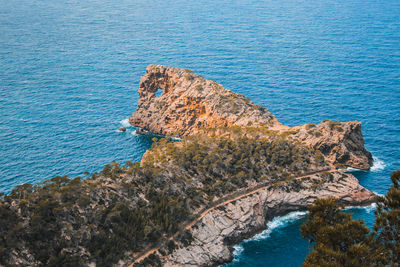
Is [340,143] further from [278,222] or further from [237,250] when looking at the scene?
[237,250]

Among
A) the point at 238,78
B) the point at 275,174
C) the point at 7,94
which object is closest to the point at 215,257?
the point at 275,174

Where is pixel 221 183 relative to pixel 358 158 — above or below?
below

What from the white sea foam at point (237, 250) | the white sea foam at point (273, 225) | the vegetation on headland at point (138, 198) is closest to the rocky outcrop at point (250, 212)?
the white sea foam at point (237, 250)

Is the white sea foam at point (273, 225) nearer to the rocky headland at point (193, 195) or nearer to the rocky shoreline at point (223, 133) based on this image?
the rocky shoreline at point (223, 133)

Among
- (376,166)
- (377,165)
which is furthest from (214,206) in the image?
(377,165)

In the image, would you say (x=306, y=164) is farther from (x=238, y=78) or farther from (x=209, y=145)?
(x=238, y=78)

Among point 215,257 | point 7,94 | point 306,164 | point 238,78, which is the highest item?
point 238,78
